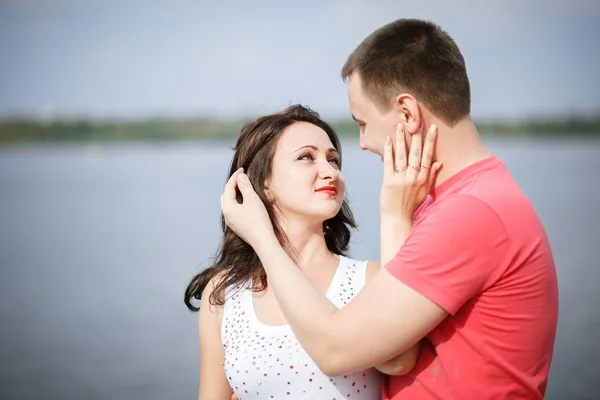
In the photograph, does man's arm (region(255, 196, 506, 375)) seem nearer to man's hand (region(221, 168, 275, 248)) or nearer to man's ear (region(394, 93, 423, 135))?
man's ear (region(394, 93, 423, 135))

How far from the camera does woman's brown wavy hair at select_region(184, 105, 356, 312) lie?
9.05 feet

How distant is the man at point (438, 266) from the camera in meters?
1.74

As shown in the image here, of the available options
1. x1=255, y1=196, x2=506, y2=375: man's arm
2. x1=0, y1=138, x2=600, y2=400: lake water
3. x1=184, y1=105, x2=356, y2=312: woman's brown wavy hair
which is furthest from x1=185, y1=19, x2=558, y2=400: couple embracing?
x1=0, y1=138, x2=600, y2=400: lake water

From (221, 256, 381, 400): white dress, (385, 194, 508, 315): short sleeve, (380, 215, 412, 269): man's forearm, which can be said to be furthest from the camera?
(221, 256, 381, 400): white dress

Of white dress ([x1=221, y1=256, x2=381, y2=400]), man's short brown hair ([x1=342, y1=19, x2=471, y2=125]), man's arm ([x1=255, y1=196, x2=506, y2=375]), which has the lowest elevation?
white dress ([x1=221, y1=256, x2=381, y2=400])

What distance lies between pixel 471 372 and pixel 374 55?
2.79ft

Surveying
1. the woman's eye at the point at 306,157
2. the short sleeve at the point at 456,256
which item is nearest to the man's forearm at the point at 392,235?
the short sleeve at the point at 456,256

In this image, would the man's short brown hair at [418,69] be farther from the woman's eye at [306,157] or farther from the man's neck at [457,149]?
the woman's eye at [306,157]

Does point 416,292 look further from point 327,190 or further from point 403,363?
point 327,190

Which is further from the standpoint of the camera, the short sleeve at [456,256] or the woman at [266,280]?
the woman at [266,280]

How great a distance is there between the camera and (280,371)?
7.90 ft

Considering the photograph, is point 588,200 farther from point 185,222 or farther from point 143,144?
point 143,144

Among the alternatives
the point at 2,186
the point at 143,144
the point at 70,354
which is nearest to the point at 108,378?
the point at 70,354

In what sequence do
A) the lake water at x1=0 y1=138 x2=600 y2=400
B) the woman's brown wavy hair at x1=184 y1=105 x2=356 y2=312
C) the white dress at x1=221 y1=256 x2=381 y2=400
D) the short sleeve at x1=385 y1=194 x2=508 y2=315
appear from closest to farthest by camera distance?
1. the short sleeve at x1=385 y1=194 x2=508 y2=315
2. the white dress at x1=221 y1=256 x2=381 y2=400
3. the woman's brown wavy hair at x1=184 y1=105 x2=356 y2=312
4. the lake water at x1=0 y1=138 x2=600 y2=400
